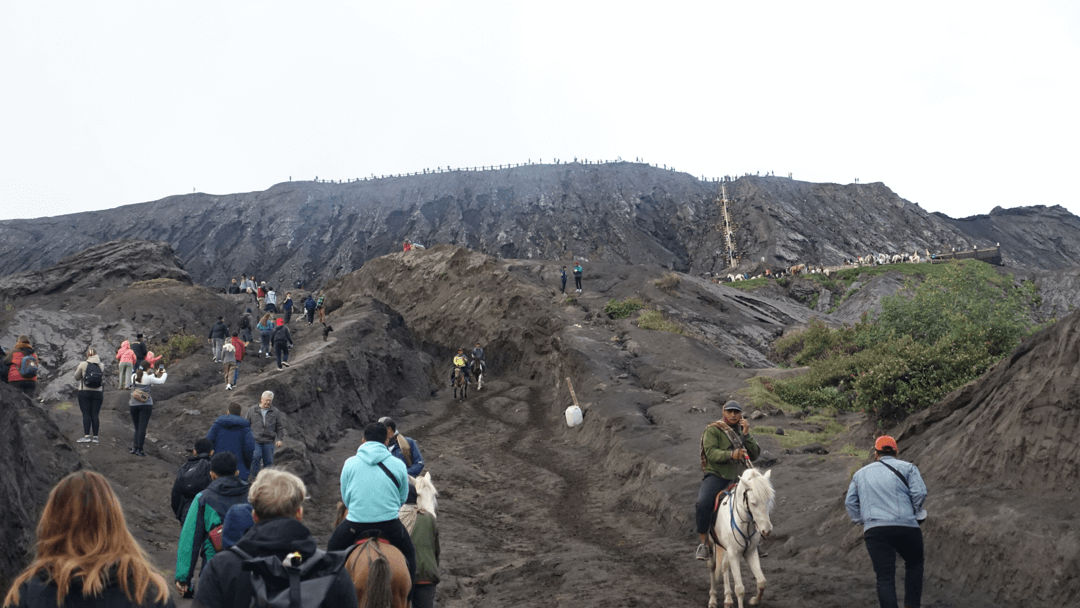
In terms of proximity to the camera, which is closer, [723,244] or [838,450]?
[838,450]

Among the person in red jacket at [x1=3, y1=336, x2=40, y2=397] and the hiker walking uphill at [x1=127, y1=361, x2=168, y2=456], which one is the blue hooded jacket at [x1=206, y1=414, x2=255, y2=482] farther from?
the person in red jacket at [x1=3, y1=336, x2=40, y2=397]

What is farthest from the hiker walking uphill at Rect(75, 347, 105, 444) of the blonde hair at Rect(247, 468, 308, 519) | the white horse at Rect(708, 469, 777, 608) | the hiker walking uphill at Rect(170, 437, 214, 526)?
the white horse at Rect(708, 469, 777, 608)

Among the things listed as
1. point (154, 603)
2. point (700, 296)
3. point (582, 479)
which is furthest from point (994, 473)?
point (700, 296)

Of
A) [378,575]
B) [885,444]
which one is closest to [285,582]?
[378,575]

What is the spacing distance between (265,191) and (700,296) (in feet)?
273

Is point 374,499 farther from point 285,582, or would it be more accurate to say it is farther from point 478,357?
point 478,357

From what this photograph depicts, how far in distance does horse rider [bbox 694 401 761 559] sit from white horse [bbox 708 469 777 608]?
15.1 inches

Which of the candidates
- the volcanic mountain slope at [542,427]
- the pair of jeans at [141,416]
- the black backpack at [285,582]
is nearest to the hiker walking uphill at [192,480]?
the volcanic mountain slope at [542,427]

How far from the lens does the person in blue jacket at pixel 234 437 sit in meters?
10.1

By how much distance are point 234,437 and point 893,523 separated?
8598mm

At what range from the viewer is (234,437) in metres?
10.2

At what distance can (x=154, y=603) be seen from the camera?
11.1ft

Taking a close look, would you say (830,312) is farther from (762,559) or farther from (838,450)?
(762,559)

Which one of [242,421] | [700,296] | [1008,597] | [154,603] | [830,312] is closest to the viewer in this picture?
[154,603]
